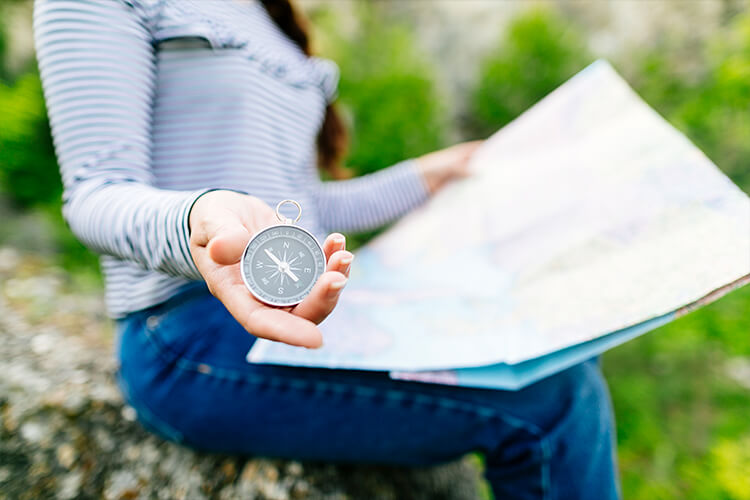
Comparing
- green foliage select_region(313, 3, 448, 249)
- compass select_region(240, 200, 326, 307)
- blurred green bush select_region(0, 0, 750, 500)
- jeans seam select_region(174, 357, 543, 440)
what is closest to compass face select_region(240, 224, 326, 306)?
compass select_region(240, 200, 326, 307)

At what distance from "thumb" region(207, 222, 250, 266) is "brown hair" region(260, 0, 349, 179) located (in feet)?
2.89

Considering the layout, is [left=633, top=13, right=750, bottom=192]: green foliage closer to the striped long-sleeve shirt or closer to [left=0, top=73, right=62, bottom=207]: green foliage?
the striped long-sleeve shirt

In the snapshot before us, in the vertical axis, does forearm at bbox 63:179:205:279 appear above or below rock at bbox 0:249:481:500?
above

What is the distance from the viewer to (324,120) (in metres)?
1.51

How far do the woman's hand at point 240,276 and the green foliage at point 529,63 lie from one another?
3.97 meters

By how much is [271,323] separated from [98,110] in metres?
0.50

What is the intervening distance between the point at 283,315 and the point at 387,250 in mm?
859

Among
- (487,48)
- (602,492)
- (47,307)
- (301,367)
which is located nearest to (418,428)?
(301,367)

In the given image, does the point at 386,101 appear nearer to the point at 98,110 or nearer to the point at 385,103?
the point at 385,103

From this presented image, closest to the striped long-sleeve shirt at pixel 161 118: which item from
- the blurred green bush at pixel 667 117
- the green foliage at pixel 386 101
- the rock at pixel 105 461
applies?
the rock at pixel 105 461

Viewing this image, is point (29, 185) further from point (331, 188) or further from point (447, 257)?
point (447, 257)

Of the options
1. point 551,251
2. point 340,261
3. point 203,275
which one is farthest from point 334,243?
point 551,251

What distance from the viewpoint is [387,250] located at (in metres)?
1.39

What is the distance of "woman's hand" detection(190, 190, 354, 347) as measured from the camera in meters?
0.54
